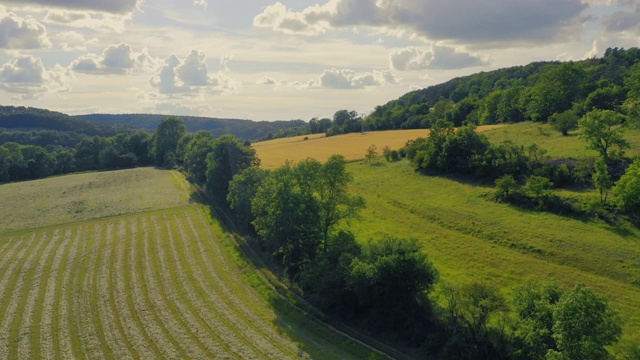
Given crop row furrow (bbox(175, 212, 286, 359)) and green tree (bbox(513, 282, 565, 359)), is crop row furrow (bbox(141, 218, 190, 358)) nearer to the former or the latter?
crop row furrow (bbox(175, 212, 286, 359))

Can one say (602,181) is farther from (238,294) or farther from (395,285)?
(238,294)

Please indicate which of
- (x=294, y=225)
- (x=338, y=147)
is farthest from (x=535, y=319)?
(x=338, y=147)

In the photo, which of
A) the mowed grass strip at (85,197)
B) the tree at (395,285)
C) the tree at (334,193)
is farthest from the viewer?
the mowed grass strip at (85,197)

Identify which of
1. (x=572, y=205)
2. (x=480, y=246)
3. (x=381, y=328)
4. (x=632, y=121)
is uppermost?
(x=632, y=121)

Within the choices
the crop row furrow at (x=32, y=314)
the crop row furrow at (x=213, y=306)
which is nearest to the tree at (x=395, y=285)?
the crop row furrow at (x=213, y=306)

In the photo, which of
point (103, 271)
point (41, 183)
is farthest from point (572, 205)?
point (41, 183)

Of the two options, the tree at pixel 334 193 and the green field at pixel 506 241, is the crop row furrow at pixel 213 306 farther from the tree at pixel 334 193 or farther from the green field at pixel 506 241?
the green field at pixel 506 241

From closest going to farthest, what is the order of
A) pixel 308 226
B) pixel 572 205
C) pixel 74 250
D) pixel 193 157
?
1. pixel 308 226
2. pixel 572 205
3. pixel 74 250
4. pixel 193 157

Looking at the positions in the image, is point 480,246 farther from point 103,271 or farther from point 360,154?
point 360,154
